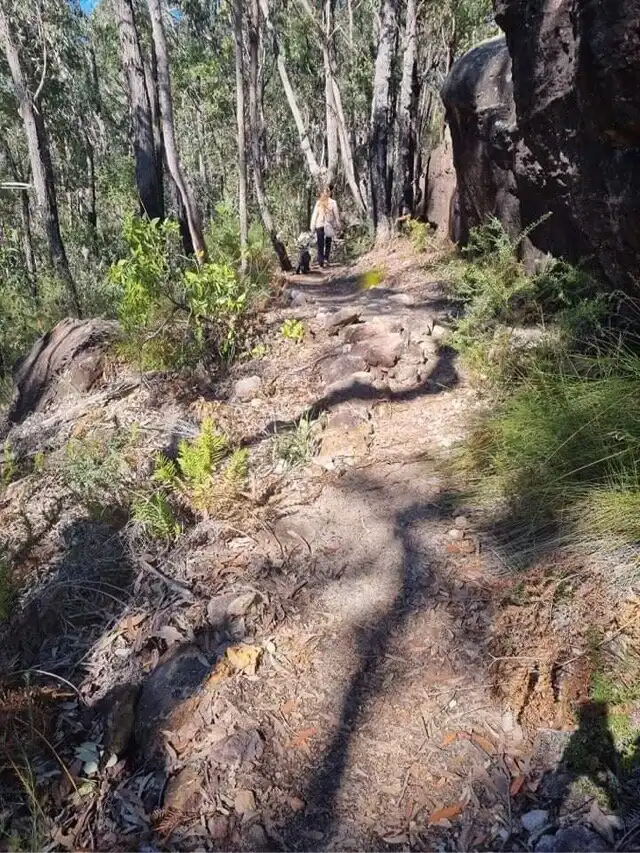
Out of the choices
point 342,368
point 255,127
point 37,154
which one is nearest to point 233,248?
point 255,127

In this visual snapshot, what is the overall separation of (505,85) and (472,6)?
991 centimetres

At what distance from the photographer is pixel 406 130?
10.4 meters

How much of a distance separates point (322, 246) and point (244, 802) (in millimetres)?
9765

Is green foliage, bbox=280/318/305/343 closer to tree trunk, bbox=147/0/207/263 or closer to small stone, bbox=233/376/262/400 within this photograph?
small stone, bbox=233/376/262/400

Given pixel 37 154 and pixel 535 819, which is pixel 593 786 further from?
pixel 37 154

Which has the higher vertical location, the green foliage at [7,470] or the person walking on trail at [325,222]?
the person walking on trail at [325,222]

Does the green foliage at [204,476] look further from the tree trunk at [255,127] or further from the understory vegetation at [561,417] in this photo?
the tree trunk at [255,127]

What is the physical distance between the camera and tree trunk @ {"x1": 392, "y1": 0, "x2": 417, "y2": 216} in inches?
395

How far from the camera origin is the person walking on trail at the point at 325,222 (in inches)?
389

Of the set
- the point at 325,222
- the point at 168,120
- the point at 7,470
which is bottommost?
the point at 7,470

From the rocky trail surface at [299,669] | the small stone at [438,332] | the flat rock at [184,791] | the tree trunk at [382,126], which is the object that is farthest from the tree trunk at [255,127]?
the flat rock at [184,791]

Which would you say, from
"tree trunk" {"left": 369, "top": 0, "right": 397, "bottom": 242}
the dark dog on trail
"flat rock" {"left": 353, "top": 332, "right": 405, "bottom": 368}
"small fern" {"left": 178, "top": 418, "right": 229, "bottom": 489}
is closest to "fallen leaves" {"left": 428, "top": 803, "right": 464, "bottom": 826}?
"small fern" {"left": 178, "top": 418, "right": 229, "bottom": 489}

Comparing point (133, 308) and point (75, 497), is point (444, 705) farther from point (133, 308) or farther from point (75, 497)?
point (133, 308)

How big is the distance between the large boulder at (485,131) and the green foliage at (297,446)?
128 inches
